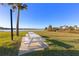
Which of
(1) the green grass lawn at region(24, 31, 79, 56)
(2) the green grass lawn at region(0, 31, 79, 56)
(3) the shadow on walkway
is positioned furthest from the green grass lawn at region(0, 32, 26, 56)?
(3) the shadow on walkway

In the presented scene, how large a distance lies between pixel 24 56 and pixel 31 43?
0.21m

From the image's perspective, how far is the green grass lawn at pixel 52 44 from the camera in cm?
380

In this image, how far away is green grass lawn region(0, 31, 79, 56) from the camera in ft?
12.5

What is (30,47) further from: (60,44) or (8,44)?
(60,44)

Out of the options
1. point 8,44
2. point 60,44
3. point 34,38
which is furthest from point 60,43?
point 8,44

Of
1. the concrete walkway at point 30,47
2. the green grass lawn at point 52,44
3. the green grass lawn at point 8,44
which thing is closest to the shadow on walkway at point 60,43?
the green grass lawn at point 52,44

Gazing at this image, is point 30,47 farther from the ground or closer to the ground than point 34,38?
closer to the ground

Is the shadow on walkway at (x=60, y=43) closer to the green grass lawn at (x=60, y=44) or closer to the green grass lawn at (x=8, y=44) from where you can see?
the green grass lawn at (x=60, y=44)

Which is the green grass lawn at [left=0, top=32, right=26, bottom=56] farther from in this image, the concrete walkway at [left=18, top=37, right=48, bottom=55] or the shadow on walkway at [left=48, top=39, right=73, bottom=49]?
the shadow on walkway at [left=48, top=39, right=73, bottom=49]

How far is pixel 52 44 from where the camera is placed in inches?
151

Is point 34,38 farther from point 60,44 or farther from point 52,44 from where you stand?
point 60,44

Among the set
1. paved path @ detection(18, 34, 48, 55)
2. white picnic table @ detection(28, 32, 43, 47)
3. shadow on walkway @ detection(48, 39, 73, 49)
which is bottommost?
paved path @ detection(18, 34, 48, 55)

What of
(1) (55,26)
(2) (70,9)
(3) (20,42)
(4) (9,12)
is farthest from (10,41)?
(2) (70,9)

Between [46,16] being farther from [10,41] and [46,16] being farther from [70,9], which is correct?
[10,41]
